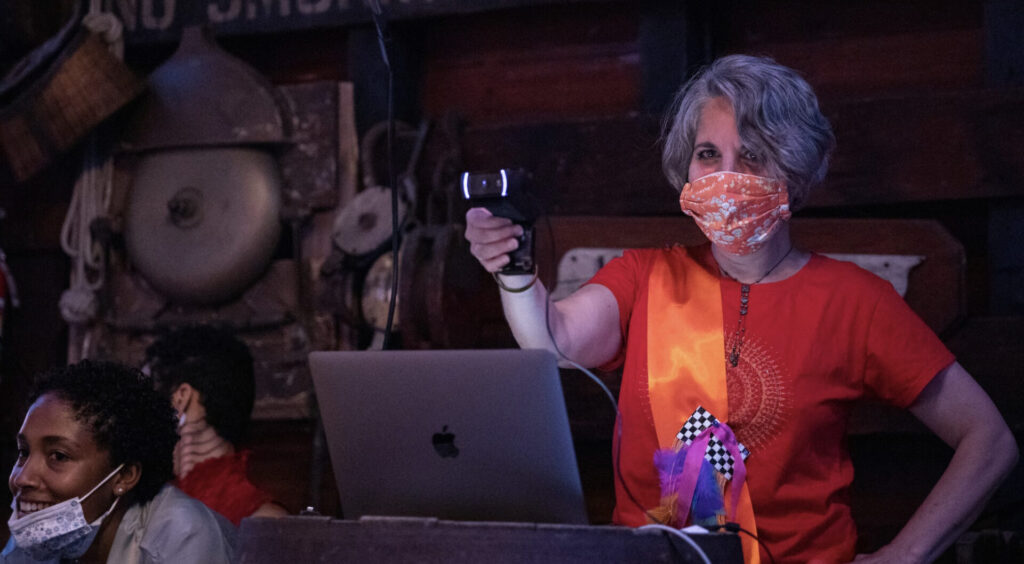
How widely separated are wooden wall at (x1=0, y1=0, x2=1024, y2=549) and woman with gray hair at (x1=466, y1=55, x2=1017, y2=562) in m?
1.07

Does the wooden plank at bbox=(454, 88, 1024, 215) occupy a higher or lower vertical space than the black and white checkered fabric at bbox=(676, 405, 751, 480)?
higher

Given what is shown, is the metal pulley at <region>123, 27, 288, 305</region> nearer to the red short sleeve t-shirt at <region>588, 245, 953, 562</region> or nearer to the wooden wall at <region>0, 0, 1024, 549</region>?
the wooden wall at <region>0, 0, 1024, 549</region>

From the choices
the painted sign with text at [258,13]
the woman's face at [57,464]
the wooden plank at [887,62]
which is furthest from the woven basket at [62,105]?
the wooden plank at [887,62]

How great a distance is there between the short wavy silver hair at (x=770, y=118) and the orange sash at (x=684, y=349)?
206 millimetres

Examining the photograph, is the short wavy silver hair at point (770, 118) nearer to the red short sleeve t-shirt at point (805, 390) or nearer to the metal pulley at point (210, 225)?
the red short sleeve t-shirt at point (805, 390)

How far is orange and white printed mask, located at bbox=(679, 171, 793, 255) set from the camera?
190 cm

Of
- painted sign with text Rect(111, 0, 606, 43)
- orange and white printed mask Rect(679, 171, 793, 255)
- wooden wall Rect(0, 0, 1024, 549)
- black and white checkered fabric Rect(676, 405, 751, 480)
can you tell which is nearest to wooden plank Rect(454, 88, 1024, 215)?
wooden wall Rect(0, 0, 1024, 549)

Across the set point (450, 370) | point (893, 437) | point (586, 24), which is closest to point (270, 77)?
point (586, 24)

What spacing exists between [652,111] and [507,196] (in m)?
2.03

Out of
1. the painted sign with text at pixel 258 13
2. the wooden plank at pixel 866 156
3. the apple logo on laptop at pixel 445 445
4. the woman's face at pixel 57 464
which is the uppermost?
the painted sign with text at pixel 258 13

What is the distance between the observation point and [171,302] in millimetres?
3859

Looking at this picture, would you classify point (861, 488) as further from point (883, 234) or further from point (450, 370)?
point (450, 370)

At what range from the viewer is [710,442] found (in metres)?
1.87

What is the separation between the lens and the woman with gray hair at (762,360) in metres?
1.82
